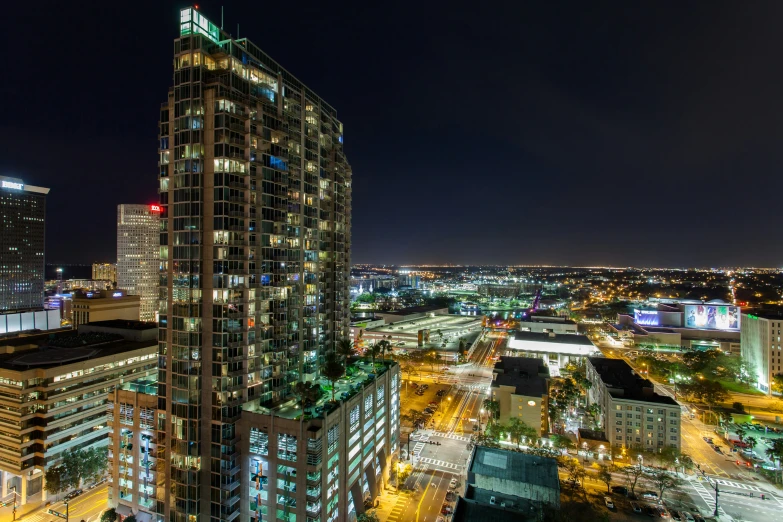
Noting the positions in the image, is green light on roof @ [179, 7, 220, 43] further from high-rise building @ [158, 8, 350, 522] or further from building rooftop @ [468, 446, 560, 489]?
building rooftop @ [468, 446, 560, 489]

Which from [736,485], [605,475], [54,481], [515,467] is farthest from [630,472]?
[54,481]

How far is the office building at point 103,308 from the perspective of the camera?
147 m

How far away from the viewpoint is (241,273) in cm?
5594

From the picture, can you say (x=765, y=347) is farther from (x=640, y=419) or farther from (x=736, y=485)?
(x=736, y=485)

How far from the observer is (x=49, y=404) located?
6981 centimetres

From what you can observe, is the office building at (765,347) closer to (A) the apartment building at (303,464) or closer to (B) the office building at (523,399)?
(B) the office building at (523,399)

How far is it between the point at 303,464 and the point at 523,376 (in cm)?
7284

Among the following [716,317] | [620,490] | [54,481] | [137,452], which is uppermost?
[716,317]

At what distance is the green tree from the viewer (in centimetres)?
6829

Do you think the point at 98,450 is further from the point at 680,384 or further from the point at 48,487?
the point at 680,384

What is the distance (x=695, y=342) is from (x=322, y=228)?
18677 centimetres

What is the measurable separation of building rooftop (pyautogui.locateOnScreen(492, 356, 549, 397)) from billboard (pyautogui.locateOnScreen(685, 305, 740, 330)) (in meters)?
123

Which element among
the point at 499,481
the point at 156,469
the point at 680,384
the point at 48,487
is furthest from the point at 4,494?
the point at 680,384

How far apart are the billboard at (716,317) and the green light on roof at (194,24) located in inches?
9204
